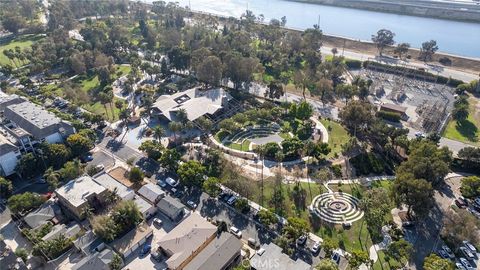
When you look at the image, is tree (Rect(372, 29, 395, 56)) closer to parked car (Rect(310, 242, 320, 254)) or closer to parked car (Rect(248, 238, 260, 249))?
parked car (Rect(310, 242, 320, 254))

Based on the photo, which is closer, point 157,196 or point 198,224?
point 198,224

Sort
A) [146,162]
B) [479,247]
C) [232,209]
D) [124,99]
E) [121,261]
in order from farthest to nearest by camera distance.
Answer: [124,99] → [146,162] → [232,209] → [479,247] → [121,261]

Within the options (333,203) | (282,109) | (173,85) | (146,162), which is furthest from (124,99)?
(333,203)

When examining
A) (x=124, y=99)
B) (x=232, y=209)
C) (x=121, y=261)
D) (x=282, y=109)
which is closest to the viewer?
(x=121, y=261)

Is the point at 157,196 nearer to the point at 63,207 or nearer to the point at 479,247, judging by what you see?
the point at 63,207

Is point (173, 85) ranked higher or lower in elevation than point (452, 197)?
higher

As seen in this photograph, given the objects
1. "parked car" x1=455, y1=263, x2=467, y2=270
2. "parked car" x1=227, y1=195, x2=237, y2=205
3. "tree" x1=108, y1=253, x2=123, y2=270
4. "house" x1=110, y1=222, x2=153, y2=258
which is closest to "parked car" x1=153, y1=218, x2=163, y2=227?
"house" x1=110, y1=222, x2=153, y2=258

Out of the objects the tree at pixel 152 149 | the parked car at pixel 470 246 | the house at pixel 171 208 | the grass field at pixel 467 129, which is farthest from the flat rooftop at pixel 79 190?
the grass field at pixel 467 129
